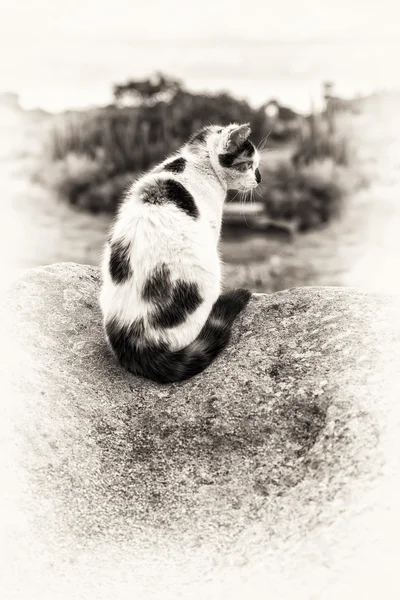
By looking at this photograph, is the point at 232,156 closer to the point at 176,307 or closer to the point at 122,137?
the point at 176,307

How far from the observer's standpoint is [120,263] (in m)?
3.36

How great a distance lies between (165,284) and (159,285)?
0.03 meters

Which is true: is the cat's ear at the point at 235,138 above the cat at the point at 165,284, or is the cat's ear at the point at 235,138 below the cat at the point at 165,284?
above

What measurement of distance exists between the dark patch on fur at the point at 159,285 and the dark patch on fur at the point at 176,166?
701 millimetres

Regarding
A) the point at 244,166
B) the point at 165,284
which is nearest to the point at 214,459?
the point at 165,284

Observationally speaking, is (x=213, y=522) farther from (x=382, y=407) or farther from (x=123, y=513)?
(x=382, y=407)

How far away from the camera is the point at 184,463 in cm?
297

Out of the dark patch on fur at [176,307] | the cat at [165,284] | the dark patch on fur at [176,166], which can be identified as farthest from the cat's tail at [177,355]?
the dark patch on fur at [176,166]

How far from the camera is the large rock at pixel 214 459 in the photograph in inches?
93.1

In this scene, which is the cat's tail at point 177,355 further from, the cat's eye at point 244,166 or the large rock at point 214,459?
the cat's eye at point 244,166

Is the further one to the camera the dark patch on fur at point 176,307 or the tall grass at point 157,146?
the tall grass at point 157,146

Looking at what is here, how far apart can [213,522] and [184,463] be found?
0.37 m

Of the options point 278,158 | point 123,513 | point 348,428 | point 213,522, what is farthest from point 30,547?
point 278,158

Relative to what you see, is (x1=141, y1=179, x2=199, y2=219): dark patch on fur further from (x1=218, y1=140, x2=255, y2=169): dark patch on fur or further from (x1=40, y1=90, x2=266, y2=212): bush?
(x1=40, y1=90, x2=266, y2=212): bush
